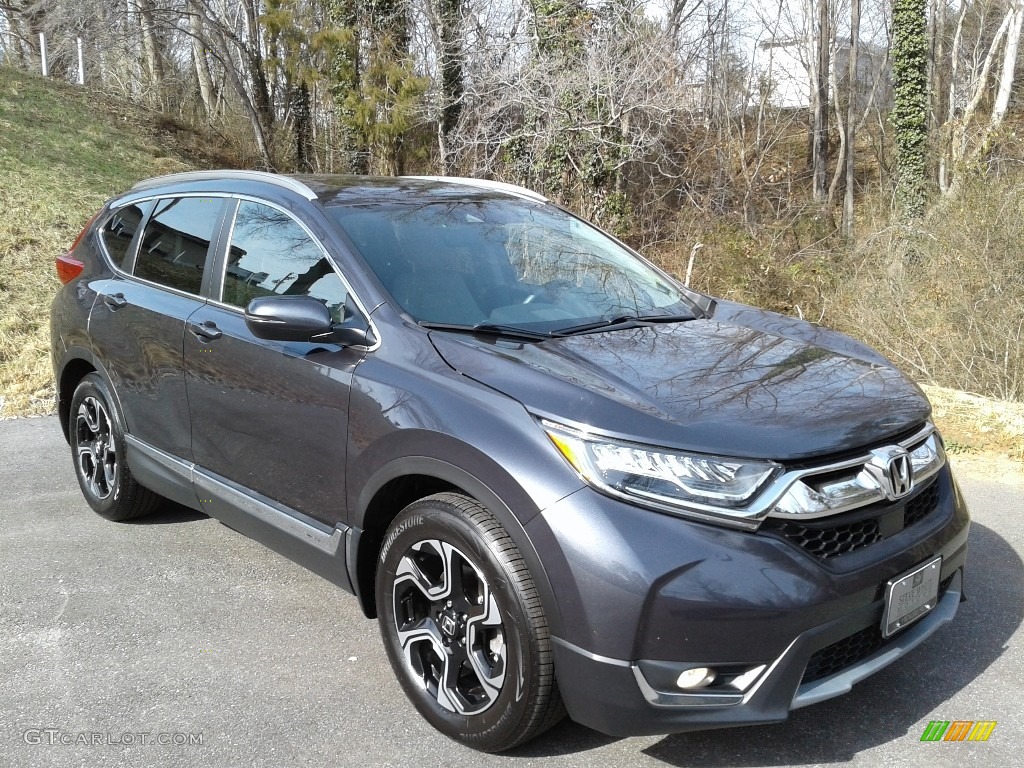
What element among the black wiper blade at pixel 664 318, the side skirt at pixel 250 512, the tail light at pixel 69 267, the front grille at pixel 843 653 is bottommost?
the front grille at pixel 843 653

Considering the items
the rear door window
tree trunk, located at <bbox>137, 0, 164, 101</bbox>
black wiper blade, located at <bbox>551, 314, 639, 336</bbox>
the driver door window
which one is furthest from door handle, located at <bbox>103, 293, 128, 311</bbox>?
tree trunk, located at <bbox>137, 0, 164, 101</bbox>

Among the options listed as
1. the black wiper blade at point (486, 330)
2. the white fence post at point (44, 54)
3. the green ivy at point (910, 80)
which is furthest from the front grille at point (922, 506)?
the white fence post at point (44, 54)

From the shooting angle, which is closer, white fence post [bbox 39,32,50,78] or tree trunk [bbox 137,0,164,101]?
white fence post [bbox 39,32,50,78]

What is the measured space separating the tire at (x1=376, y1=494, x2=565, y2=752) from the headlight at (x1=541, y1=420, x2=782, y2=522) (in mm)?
359

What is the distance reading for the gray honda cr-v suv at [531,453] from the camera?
2.58 m

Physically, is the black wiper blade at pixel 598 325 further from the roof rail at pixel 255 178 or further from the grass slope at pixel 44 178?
the grass slope at pixel 44 178

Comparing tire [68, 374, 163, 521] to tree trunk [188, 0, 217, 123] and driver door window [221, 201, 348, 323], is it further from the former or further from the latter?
tree trunk [188, 0, 217, 123]

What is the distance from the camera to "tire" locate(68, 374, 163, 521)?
4789mm

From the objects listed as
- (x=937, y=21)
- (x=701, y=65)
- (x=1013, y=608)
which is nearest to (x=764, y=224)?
(x=701, y=65)

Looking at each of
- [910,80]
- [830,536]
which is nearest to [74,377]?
[830,536]

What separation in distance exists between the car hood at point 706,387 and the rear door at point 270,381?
21.1 inches

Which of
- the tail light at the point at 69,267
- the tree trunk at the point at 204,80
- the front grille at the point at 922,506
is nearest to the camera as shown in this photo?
the front grille at the point at 922,506

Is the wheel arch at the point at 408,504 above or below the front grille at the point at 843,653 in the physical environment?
above

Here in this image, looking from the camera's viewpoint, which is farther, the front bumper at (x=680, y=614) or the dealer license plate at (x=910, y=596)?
the dealer license plate at (x=910, y=596)
